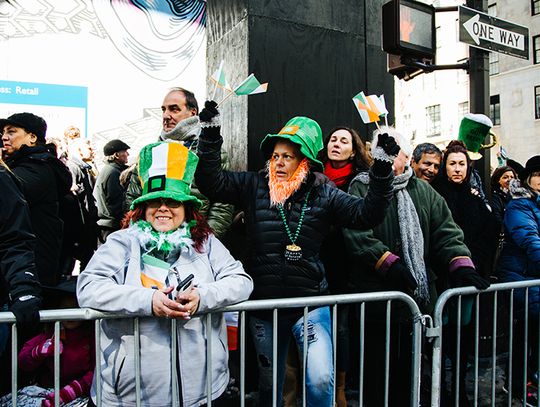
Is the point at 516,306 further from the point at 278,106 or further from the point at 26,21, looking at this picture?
the point at 26,21

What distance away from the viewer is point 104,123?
9156 millimetres

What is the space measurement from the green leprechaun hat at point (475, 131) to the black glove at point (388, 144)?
219cm

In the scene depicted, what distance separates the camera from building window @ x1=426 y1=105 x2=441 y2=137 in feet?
115

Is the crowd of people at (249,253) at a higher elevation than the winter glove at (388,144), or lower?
lower

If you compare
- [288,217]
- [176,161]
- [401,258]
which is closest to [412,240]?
[401,258]

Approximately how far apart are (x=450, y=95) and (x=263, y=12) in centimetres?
3253

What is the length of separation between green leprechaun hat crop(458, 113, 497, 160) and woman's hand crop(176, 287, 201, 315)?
3443mm

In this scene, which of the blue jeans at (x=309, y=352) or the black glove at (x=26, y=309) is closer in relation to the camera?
the black glove at (x=26, y=309)

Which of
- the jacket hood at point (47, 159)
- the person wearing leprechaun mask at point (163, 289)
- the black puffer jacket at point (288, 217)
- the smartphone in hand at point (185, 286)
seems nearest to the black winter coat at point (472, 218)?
the black puffer jacket at point (288, 217)

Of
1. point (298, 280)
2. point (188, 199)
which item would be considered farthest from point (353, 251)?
point (188, 199)

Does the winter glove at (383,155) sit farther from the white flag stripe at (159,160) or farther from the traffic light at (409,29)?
the traffic light at (409,29)

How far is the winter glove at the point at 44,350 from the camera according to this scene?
288cm

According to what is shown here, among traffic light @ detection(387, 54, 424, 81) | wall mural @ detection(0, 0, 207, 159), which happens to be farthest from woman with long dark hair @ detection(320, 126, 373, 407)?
wall mural @ detection(0, 0, 207, 159)

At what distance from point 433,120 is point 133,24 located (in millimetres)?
29796
